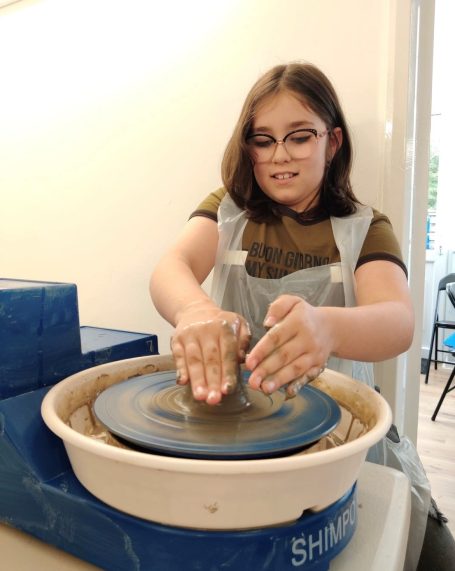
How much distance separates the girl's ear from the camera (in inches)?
40.4

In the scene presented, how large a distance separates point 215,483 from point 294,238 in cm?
71

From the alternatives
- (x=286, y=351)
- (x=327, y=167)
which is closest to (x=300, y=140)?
(x=327, y=167)

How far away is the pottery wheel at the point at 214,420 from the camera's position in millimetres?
484

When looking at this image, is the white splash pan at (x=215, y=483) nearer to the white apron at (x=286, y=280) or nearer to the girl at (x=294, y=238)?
the girl at (x=294, y=238)

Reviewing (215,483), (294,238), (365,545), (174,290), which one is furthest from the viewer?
(294,238)

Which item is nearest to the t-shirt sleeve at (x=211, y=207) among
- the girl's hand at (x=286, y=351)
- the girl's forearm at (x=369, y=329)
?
the girl's forearm at (x=369, y=329)

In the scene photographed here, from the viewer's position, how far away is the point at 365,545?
51 centimetres

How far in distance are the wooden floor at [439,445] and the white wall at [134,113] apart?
120cm

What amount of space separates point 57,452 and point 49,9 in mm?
1725

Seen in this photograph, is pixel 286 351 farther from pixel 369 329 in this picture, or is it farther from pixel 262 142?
pixel 262 142

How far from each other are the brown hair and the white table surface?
0.62 metres

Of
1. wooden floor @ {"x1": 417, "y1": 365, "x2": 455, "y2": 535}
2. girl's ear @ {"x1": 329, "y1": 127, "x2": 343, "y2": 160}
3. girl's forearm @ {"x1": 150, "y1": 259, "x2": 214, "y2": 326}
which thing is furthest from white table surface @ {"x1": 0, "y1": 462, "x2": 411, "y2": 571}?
wooden floor @ {"x1": 417, "y1": 365, "x2": 455, "y2": 535}

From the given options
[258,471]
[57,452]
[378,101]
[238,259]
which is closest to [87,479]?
[57,452]

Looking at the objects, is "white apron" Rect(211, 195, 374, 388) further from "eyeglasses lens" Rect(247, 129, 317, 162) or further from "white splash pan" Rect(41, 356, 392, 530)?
"white splash pan" Rect(41, 356, 392, 530)
